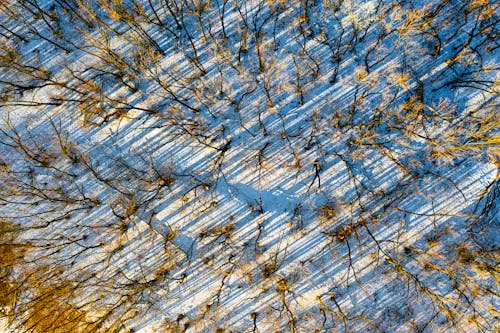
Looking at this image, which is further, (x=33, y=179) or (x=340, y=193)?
(x=33, y=179)

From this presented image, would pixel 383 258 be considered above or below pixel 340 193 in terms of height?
below

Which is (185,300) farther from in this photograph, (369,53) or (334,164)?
(369,53)

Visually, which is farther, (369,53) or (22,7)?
(22,7)

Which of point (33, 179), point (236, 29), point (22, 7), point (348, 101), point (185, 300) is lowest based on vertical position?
point (185, 300)

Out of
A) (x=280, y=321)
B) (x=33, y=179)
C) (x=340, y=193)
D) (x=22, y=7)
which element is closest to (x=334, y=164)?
(x=340, y=193)

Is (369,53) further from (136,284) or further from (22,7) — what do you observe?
(22,7)

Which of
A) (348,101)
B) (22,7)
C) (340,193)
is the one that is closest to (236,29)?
(348,101)
